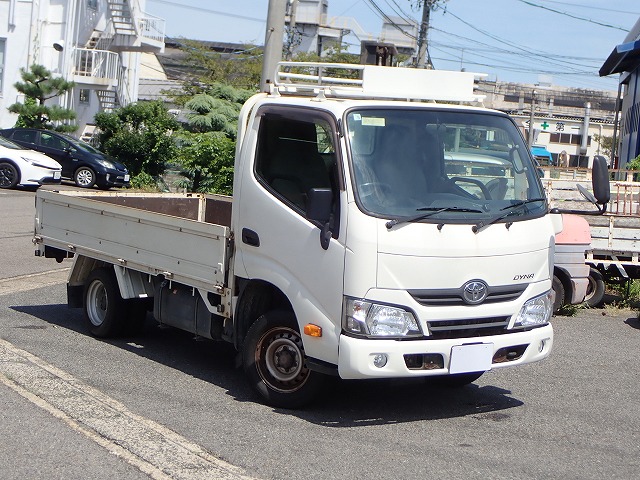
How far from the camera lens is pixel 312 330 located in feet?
21.3

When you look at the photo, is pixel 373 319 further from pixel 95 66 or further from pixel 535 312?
pixel 95 66

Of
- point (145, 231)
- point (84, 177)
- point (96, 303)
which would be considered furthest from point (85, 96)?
point (145, 231)

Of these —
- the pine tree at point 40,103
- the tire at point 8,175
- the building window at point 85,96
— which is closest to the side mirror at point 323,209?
the tire at point 8,175

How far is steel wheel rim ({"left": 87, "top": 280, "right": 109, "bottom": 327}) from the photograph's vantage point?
9242 mm

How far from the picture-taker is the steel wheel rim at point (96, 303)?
9.24 m

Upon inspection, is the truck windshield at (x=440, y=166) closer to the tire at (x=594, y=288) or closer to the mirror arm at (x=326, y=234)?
the mirror arm at (x=326, y=234)

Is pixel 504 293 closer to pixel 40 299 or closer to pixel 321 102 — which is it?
pixel 321 102

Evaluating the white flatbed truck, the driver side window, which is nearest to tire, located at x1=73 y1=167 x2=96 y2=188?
the white flatbed truck

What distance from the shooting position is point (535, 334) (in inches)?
272

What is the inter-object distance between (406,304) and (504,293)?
32.7 inches

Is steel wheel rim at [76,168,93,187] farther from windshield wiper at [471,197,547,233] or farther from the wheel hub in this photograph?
windshield wiper at [471,197,547,233]

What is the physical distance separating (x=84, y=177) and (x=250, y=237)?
20506mm

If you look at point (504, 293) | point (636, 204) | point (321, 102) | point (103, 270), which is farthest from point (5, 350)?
point (636, 204)

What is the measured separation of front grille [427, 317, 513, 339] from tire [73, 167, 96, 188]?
21097 mm
